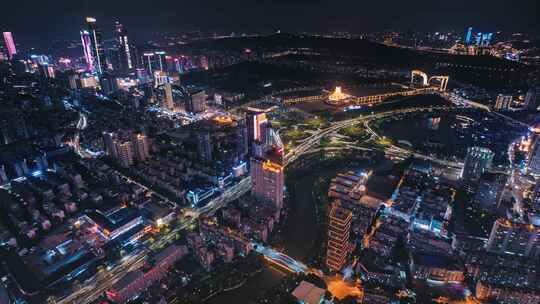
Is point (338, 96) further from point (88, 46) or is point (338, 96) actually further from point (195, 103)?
point (88, 46)

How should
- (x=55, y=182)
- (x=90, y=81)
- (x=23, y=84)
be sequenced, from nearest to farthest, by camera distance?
(x=55, y=182), (x=23, y=84), (x=90, y=81)

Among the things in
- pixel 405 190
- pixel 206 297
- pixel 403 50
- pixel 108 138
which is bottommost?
pixel 206 297

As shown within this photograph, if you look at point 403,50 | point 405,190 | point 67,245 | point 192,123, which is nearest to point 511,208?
point 405,190

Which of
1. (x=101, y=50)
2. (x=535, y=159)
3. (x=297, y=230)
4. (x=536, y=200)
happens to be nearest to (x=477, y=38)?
(x=535, y=159)

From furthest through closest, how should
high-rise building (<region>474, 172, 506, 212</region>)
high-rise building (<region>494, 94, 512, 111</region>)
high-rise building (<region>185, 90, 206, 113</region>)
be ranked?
high-rise building (<region>185, 90, 206, 113</region>) → high-rise building (<region>494, 94, 512, 111</region>) → high-rise building (<region>474, 172, 506, 212</region>)

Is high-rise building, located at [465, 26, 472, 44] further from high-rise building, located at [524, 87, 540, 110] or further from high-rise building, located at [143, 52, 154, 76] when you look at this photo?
high-rise building, located at [143, 52, 154, 76]

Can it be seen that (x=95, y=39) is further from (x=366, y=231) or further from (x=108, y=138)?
(x=366, y=231)

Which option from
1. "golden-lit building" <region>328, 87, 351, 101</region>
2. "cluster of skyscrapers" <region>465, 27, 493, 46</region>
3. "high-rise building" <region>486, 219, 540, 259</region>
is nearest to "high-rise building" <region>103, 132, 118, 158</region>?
"golden-lit building" <region>328, 87, 351, 101</region>
